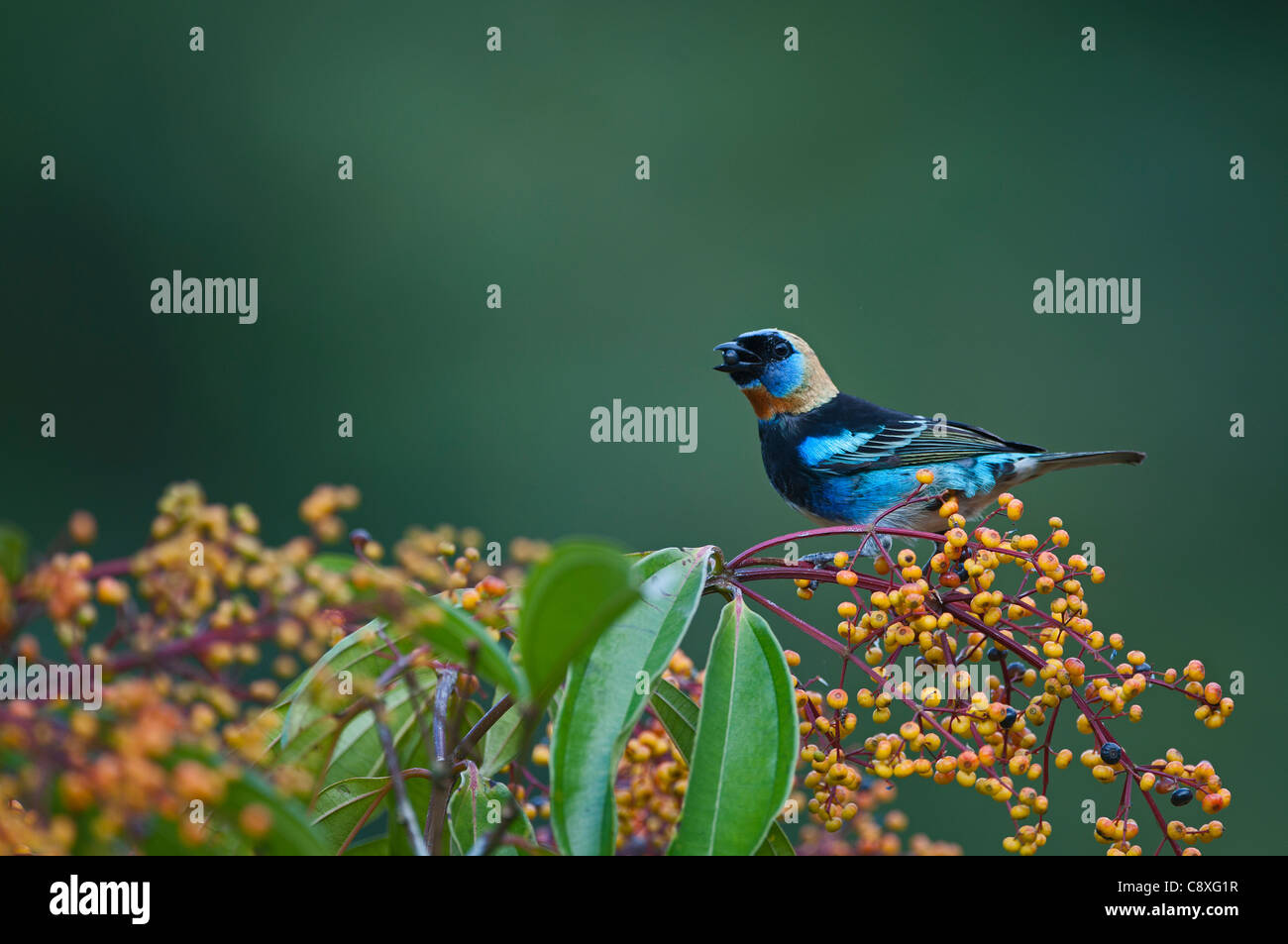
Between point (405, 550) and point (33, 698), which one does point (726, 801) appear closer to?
point (405, 550)

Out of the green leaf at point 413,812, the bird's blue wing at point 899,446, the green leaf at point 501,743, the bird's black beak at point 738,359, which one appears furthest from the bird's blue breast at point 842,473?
the green leaf at point 413,812

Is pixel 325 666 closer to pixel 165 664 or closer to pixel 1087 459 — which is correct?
pixel 165 664

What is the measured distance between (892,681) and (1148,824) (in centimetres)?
425

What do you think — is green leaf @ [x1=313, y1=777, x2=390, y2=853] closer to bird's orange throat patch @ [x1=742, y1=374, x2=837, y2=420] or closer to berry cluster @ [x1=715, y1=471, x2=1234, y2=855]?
berry cluster @ [x1=715, y1=471, x2=1234, y2=855]

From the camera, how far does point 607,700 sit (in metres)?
1.06

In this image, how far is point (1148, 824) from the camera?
483 cm

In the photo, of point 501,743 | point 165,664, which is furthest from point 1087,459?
point 165,664

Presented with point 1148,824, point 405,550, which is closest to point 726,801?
point 405,550

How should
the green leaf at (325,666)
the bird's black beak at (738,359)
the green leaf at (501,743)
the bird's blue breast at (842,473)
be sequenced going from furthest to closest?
the bird's black beak at (738,359)
the bird's blue breast at (842,473)
the green leaf at (501,743)
the green leaf at (325,666)

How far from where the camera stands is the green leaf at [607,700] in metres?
0.96

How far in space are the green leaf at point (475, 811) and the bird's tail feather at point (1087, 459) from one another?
5.38 feet

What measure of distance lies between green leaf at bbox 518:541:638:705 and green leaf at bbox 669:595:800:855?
0.33 metres

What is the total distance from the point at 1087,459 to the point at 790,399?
2.68ft

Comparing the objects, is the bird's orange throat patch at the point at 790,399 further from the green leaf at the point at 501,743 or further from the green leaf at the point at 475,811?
the green leaf at the point at 475,811
